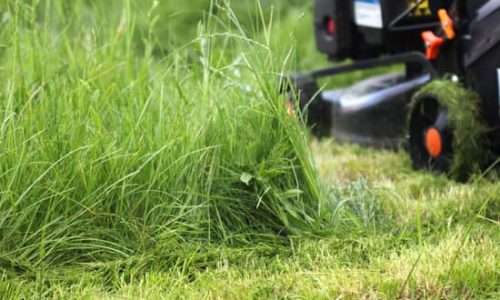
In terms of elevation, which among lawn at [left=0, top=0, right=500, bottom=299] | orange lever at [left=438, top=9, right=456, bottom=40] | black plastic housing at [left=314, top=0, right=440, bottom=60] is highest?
orange lever at [left=438, top=9, right=456, bottom=40]

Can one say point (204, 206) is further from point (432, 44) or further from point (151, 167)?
point (432, 44)

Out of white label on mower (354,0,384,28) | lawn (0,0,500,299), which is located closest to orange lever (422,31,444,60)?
white label on mower (354,0,384,28)

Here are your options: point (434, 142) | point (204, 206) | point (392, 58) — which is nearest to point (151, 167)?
point (204, 206)

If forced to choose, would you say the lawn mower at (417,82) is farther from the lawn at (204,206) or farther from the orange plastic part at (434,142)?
the lawn at (204,206)

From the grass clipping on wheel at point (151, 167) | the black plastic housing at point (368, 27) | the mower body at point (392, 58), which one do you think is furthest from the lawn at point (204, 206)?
the black plastic housing at point (368, 27)

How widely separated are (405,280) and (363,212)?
18.3 inches

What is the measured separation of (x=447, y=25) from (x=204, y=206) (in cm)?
102

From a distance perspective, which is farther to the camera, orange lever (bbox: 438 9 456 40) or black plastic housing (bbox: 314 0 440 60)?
black plastic housing (bbox: 314 0 440 60)

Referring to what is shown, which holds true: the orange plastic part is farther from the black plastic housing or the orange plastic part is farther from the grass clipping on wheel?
the grass clipping on wheel

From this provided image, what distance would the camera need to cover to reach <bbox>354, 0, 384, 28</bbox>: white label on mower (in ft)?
10.3

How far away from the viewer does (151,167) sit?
223cm

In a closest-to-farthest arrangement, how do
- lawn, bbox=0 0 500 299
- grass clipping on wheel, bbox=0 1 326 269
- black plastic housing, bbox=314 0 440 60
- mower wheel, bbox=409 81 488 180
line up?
1. lawn, bbox=0 0 500 299
2. grass clipping on wheel, bbox=0 1 326 269
3. mower wheel, bbox=409 81 488 180
4. black plastic housing, bbox=314 0 440 60

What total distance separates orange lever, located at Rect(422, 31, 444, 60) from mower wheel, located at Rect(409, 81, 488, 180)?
0.10m

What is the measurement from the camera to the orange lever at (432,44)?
279cm
